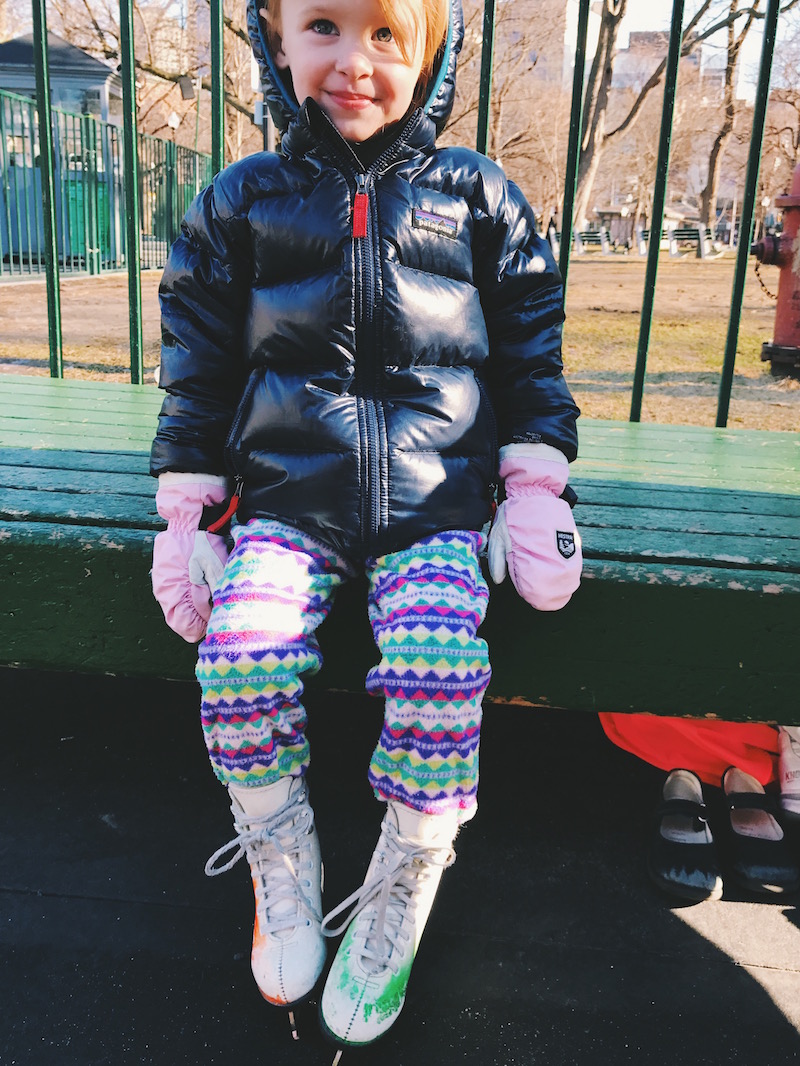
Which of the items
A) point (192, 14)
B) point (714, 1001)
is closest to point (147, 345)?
point (714, 1001)

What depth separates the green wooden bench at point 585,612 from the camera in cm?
141

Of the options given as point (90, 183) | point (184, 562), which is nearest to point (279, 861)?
point (184, 562)

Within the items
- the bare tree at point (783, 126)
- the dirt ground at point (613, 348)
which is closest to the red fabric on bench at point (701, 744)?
the dirt ground at point (613, 348)

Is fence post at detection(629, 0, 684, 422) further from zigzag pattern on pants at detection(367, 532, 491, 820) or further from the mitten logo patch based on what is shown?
zigzag pattern on pants at detection(367, 532, 491, 820)

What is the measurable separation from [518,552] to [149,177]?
16.2 metres

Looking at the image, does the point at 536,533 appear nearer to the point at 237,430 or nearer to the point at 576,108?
the point at 237,430

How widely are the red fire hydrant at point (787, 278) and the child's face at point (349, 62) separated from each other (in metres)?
3.67

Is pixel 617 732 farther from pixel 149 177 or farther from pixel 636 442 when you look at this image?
pixel 149 177

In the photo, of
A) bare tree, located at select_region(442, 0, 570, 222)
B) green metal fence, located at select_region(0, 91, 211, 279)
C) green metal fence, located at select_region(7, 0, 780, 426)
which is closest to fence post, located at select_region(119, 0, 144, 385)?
green metal fence, located at select_region(7, 0, 780, 426)

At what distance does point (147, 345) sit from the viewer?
24.9 ft

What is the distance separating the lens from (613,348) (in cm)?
848

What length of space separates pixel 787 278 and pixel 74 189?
1063cm

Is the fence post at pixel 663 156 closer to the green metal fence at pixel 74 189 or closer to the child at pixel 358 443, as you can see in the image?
the child at pixel 358 443

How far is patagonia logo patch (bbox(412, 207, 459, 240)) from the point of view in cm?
151
